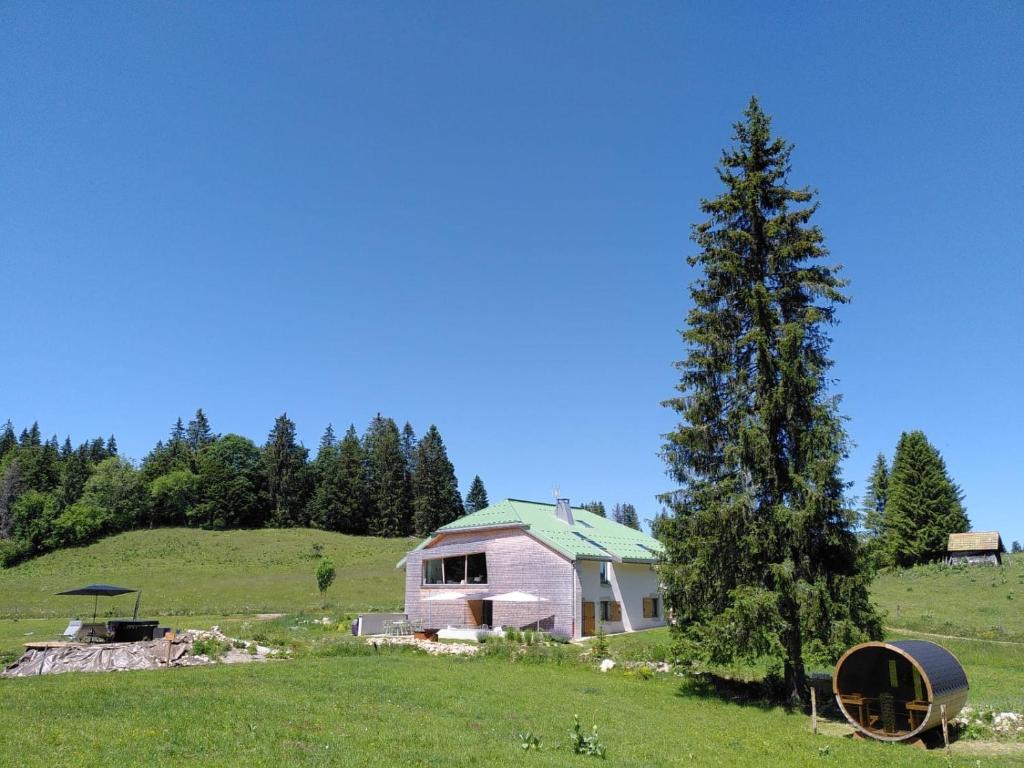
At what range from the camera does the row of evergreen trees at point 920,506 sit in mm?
65875

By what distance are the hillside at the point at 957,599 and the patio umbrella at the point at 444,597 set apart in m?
18.8

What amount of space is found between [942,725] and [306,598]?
48.9 m

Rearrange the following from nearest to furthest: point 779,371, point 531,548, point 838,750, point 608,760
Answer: point 608,760, point 838,750, point 779,371, point 531,548

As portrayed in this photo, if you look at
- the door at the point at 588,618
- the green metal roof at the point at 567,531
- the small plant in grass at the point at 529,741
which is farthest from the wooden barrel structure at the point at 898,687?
the door at the point at 588,618

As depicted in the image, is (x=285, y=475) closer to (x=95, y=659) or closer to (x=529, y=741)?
(x=95, y=659)

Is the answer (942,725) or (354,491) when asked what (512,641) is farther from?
(354,491)

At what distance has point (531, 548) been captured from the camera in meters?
32.5

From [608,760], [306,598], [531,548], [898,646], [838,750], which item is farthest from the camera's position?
[306,598]

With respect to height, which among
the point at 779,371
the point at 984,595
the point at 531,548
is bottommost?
the point at 984,595

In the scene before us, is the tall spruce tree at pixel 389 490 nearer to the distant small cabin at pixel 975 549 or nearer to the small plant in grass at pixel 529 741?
the distant small cabin at pixel 975 549

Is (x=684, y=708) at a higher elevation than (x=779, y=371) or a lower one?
lower

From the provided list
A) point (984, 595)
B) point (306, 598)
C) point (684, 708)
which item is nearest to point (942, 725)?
point (684, 708)

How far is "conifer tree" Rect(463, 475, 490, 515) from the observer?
376 feet

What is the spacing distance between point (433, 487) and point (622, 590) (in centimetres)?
6926
